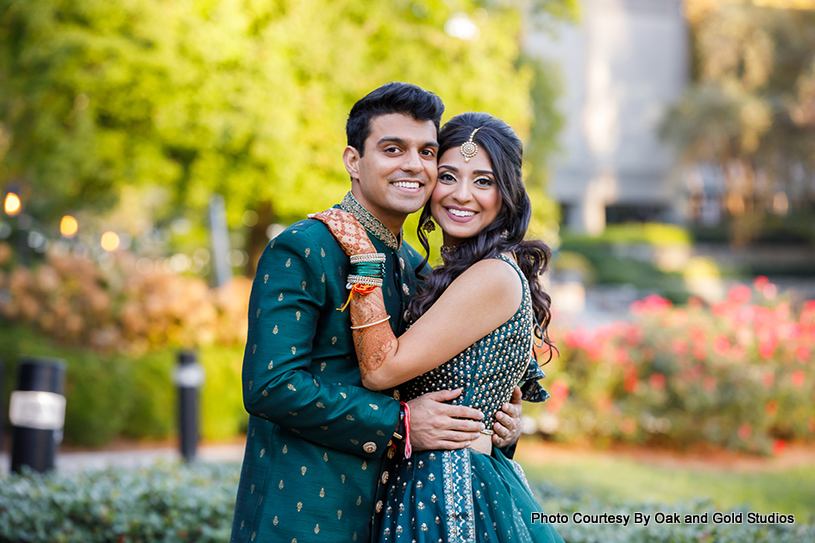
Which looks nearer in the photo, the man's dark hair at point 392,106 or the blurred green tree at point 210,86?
the man's dark hair at point 392,106

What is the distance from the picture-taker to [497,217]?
2.57 m

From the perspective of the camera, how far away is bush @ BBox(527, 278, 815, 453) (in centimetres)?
866

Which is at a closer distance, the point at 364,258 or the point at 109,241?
the point at 364,258

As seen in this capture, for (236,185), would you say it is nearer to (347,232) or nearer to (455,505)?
(347,232)

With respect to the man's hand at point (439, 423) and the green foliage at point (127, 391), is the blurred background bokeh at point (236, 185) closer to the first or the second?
the green foliage at point (127, 391)

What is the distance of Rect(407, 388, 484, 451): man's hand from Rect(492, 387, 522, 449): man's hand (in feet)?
0.64

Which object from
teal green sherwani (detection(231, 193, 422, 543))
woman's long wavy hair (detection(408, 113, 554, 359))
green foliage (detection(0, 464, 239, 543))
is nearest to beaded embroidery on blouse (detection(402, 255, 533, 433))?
woman's long wavy hair (detection(408, 113, 554, 359))

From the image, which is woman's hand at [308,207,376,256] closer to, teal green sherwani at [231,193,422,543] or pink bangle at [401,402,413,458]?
teal green sherwani at [231,193,422,543]

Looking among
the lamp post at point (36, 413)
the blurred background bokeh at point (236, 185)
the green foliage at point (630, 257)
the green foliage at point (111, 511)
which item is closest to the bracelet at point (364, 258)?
the green foliage at point (111, 511)

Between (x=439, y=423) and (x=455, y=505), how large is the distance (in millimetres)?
261

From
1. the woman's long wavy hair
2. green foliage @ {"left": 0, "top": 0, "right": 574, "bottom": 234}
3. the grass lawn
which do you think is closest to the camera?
the woman's long wavy hair

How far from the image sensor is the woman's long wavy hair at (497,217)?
250 cm

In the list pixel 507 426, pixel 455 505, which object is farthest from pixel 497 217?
pixel 455 505

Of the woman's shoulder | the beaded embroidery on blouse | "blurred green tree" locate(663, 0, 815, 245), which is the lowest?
the beaded embroidery on blouse
